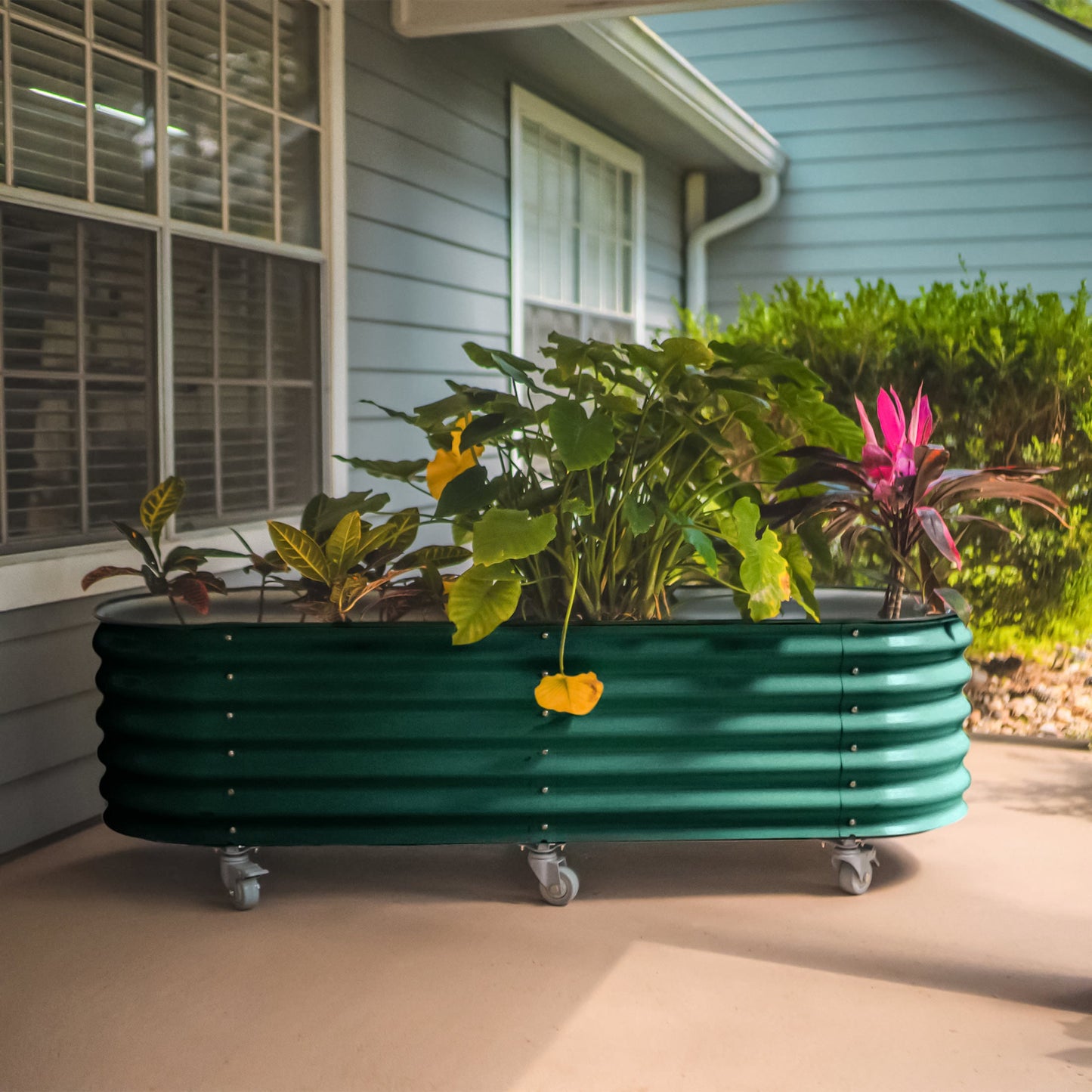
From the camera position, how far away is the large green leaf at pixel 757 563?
2.43 metres

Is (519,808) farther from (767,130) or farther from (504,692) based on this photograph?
(767,130)

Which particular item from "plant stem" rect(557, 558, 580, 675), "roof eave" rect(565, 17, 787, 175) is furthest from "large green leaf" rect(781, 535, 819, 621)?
"roof eave" rect(565, 17, 787, 175)

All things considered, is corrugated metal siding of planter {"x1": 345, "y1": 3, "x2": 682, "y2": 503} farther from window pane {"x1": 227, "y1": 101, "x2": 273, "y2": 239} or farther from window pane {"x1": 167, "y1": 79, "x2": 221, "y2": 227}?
window pane {"x1": 167, "y1": 79, "x2": 221, "y2": 227}

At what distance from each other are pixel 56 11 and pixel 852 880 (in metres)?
2.80

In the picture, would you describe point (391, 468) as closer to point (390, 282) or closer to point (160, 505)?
point (160, 505)

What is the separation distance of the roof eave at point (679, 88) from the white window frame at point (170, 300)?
129 centimetres

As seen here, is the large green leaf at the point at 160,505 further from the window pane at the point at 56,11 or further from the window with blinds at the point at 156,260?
the window pane at the point at 56,11

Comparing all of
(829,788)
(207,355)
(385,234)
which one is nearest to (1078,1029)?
(829,788)

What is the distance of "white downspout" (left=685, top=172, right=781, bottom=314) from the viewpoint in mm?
7789

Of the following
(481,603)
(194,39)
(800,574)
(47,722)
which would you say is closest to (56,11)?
(194,39)

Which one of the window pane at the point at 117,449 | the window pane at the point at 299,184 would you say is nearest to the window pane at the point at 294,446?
the window pane at the point at 299,184

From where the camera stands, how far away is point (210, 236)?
351 centimetres

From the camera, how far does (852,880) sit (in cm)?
267

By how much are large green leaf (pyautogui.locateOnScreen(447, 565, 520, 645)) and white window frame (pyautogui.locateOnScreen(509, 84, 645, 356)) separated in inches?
130
